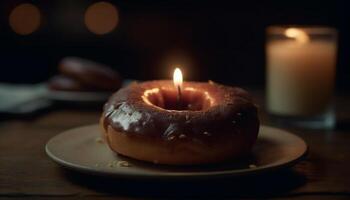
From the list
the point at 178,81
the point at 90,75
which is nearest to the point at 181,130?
the point at 178,81

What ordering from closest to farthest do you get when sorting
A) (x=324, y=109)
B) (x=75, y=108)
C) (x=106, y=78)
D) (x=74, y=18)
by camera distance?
(x=324, y=109) < (x=75, y=108) < (x=106, y=78) < (x=74, y=18)

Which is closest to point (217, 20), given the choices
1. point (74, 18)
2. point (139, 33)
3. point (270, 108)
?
point (139, 33)

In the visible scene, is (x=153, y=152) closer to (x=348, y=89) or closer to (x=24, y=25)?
(x=348, y=89)

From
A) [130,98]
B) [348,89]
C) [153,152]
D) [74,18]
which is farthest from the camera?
[74,18]

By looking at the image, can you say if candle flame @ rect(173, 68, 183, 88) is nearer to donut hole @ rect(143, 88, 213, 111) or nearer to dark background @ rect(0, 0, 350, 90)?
donut hole @ rect(143, 88, 213, 111)

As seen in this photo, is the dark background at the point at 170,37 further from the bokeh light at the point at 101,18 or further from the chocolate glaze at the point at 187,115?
the chocolate glaze at the point at 187,115

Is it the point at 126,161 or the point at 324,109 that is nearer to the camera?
the point at 126,161
